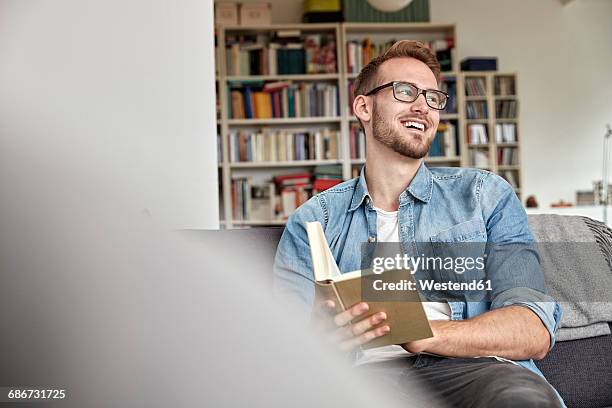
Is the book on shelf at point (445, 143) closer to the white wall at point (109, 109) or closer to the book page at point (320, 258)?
the white wall at point (109, 109)

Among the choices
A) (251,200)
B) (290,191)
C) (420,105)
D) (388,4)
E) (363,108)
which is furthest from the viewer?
(251,200)

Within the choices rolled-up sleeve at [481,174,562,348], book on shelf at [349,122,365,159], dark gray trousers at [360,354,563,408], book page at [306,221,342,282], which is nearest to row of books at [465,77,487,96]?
book on shelf at [349,122,365,159]

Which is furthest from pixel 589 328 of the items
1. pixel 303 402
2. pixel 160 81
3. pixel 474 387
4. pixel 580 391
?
pixel 160 81

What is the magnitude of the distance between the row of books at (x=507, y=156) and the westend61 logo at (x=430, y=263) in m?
5.93

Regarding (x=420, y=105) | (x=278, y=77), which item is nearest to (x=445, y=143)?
(x=278, y=77)

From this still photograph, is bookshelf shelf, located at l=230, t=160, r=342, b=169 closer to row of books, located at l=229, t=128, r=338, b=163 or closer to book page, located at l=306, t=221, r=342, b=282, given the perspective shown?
row of books, located at l=229, t=128, r=338, b=163

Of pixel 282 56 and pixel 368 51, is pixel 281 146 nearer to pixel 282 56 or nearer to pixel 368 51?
pixel 282 56

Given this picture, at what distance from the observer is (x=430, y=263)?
176 cm

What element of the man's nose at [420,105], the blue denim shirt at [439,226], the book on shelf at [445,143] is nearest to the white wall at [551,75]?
the book on shelf at [445,143]

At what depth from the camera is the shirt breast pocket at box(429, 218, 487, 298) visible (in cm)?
171

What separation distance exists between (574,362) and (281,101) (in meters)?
4.99

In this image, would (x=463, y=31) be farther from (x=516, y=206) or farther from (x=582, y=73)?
(x=516, y=206)

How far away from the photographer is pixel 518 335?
5.05ft

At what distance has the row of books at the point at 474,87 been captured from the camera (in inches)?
290
